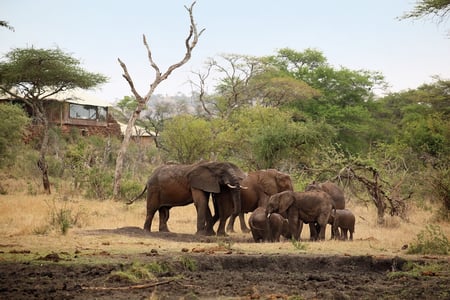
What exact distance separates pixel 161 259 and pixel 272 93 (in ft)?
119

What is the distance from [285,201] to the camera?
48.6 ft

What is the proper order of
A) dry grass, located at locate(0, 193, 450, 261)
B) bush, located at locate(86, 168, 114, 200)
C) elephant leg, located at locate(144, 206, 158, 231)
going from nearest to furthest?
1. dry grass, located at locate(0, 193, 450, 261)
2. elephant leg, located at locate(144, 206, 158, 231)
3. bush, located at locate(86, 168, 114, 200)

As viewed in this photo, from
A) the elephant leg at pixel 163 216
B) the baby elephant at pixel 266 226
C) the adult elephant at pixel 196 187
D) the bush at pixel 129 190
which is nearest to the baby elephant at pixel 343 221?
the baby elephant at pixel 266 226

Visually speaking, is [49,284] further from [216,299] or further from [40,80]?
[40,80]

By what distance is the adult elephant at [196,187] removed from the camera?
1622cm

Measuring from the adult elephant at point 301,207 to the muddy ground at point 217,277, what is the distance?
106 inches

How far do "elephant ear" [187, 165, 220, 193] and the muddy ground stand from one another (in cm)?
367

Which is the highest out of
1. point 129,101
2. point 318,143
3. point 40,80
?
point 129,101

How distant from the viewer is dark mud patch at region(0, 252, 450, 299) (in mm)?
8539

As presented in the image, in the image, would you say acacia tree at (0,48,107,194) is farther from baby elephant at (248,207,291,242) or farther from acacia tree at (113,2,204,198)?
baby elephant at (248,207,291,242)

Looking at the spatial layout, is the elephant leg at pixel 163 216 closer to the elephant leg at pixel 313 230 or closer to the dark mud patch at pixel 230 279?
the elephant leg at pixel 313 230

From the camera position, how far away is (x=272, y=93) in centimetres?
4647

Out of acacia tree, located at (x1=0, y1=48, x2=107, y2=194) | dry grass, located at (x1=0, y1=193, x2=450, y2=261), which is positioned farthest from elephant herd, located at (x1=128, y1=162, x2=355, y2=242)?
acacia tree, located at (x1=0, y1=48, x2=107, y2=194)

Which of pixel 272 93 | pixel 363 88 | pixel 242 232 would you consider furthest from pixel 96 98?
pixel 242 232
